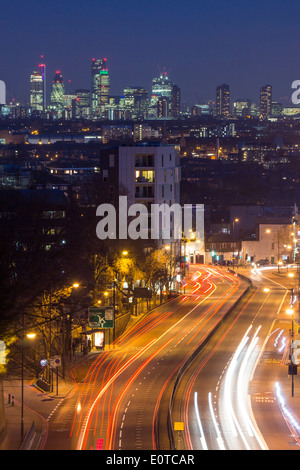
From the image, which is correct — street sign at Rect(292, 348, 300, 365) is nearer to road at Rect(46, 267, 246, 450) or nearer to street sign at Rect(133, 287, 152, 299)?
road at Rect(46, 267, 246, 450)

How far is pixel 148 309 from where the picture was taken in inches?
1745

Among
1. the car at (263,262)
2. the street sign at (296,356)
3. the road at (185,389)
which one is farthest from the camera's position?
the car at (263,262)

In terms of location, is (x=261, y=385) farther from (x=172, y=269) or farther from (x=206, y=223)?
(x=206, y=223)

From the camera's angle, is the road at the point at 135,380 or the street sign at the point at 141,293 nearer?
the road at the point at 135,380

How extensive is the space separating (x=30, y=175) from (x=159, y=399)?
87524mm

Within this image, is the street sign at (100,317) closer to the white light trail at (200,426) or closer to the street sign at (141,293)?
the white light trail at (200,426)

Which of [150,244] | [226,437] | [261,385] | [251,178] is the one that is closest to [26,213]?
[150,244]
